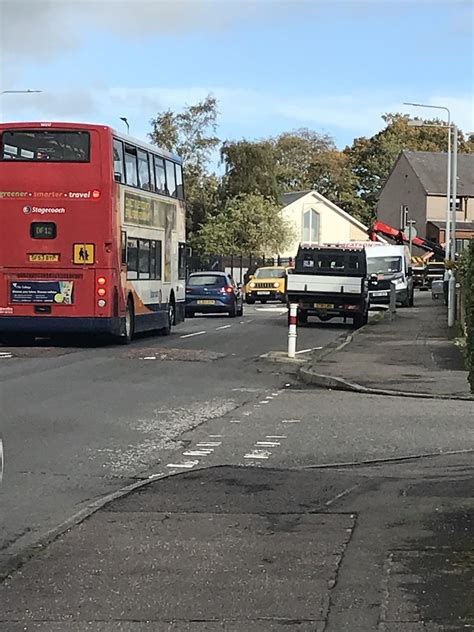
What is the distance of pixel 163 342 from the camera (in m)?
25.1

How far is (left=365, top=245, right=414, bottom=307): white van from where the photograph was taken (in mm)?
46781

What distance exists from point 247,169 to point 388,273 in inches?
1366

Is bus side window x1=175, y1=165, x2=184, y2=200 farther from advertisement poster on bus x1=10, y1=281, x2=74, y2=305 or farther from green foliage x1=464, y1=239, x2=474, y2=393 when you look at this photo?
green foliage x1=464, y1=239, x2=474, y2=393

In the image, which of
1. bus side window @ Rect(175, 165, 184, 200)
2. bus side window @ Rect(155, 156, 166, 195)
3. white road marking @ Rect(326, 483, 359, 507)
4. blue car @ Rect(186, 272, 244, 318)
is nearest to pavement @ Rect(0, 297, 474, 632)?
white road marking @ Rect(326, 483, 359, 507)

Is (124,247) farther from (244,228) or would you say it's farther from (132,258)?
(244,228)

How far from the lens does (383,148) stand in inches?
4407

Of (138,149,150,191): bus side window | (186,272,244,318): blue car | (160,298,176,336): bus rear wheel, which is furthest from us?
(186,272,244,318): blue car

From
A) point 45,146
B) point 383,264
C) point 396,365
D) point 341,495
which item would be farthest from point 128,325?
point 383,264

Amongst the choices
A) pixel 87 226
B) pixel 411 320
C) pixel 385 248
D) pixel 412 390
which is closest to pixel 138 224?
pixel 87 226

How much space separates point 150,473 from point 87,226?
530 inches

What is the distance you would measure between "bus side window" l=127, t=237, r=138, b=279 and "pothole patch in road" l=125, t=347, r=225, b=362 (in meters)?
2.00

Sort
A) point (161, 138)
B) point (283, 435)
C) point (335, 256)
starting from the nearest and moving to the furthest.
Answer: point (283, 435)
point (335, 256)
point (161, 138)

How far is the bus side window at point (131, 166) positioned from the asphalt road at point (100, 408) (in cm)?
359

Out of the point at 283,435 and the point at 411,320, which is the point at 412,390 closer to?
the point at 283,435
